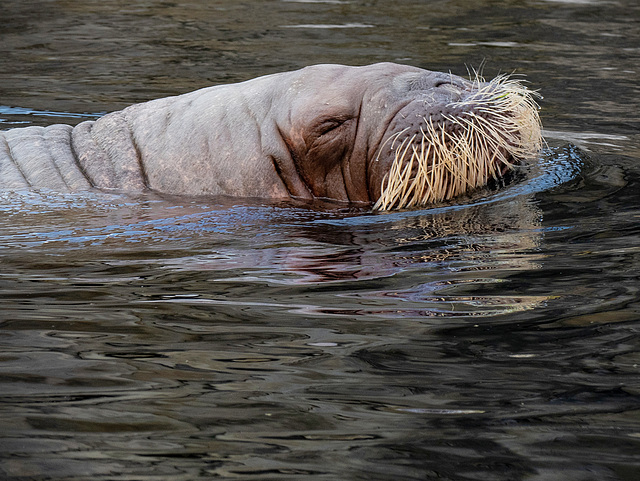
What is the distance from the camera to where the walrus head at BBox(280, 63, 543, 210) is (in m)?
5.52

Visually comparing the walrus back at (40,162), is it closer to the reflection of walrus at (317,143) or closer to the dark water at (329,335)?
the reflection of walrus at (317,143)

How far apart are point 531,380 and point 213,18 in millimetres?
11956

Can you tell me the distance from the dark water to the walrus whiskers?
0.15 m

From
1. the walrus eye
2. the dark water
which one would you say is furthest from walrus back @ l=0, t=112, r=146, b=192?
the walrus eye

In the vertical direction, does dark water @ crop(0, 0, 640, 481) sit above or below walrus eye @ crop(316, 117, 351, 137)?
below

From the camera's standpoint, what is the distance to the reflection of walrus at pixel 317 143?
18.2ft

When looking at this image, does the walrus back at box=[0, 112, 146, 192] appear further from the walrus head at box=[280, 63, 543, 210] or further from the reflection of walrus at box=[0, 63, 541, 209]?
the walrus head at box=[280, 63, 543, 210]

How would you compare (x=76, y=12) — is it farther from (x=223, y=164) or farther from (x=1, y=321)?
(x=1, y=321)

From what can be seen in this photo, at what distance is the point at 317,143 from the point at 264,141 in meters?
0.34

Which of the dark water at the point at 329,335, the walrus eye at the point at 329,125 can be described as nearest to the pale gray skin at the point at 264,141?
the walrus eye at the point at 329,125

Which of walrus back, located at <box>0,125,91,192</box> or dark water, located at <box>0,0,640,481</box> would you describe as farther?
walrus back, located at <box>0,125,91,192</box>

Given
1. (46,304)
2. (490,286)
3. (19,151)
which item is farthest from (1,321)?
(19,151)

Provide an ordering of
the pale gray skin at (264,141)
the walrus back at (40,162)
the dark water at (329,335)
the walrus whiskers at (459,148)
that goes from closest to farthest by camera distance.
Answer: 1. the dark water at (329,335)
2. the walrus whiskers at (459,148)
3. the pale gray skin at (264,141)
4. the walrus back at (40,162)

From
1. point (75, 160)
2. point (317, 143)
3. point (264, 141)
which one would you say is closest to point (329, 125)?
point (317, 143)
